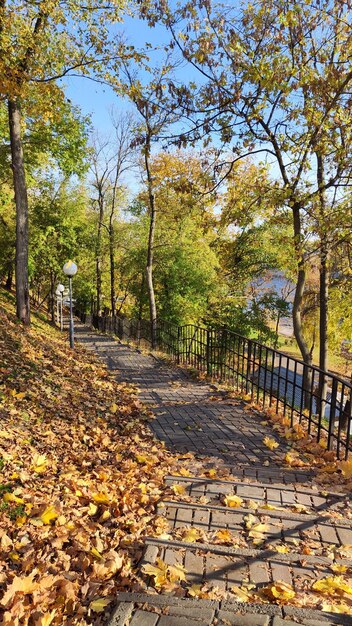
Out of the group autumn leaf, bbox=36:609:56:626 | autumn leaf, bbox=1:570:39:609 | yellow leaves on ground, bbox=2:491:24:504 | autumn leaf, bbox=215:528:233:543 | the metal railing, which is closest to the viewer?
autumn leaf, bbox=36:609:56:626

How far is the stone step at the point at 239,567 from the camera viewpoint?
249cm

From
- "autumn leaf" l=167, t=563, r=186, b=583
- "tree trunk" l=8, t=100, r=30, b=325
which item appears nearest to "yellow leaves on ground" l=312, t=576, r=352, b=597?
"autumn leaf" l=167, t=563, r=186, b=583

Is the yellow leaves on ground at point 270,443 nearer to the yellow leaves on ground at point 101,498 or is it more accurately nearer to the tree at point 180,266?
the yellow leaves on ground at point 101,498

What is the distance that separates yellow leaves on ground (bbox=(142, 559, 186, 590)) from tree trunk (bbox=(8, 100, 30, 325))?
10.2m

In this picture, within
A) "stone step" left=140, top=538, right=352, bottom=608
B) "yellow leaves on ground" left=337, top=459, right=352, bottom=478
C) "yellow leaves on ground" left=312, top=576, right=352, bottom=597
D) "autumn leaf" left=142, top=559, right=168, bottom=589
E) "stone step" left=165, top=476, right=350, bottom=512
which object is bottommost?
"yellow leaves on ground" left=337, top=459, right=352, bottom=478

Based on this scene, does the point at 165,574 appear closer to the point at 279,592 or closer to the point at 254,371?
the point at 279,592

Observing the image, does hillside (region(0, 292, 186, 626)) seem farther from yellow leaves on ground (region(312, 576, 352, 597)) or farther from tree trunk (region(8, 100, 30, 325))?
tree trunk (region(8, 100, 30, 325))

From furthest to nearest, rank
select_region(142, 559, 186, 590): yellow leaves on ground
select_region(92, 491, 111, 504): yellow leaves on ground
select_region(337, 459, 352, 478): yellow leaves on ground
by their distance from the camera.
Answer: select_region(337, 459, 352, 478): yellow leaves on ground < select_region(92, 491, 111, 504): yellow leaves on ground < select_region(142, 559, 186, 590): yellow leaves on ground

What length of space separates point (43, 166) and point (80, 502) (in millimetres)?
13958

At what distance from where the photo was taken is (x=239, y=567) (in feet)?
8.75

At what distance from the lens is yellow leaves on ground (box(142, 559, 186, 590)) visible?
2.43m

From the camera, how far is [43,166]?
48.9 feet

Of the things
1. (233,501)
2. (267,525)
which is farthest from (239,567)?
(233,501)

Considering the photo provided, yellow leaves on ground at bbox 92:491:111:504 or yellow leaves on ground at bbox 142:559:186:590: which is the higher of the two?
yellow leaves on ground at bbox 142:559:186:590
